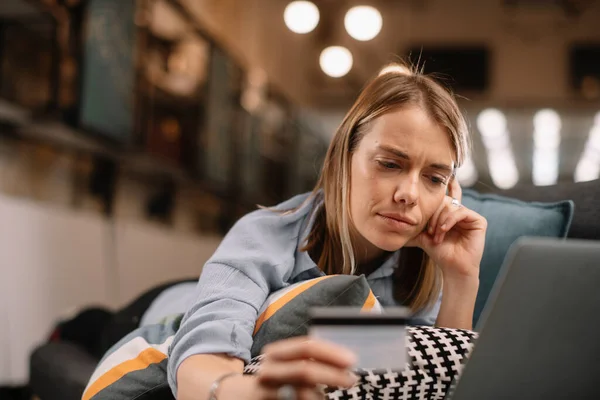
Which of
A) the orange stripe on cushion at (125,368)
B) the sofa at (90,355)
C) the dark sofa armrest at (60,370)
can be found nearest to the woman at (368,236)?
the orange stripe on cushion at (125,368)

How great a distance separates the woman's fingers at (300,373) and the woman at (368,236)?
23cm

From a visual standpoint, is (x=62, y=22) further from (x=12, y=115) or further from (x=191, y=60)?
(x=191, y=60)

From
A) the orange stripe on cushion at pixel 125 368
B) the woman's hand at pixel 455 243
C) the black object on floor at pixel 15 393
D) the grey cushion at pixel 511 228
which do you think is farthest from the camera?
the black object on floor at pixel 15 393

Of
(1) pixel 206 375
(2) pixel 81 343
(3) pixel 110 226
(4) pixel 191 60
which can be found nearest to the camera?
(1) pixel 206 375

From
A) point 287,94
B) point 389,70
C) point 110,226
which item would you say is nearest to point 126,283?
point 110,226

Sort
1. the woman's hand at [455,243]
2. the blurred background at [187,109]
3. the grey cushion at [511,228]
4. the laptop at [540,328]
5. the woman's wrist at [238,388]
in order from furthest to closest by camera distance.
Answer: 1. the blurred background at [187,109]
2. the grey cushion at [511,228]
3. the woman's hand at [455,243]
4. the woman's wrist at [238,388]
5. the laptop at [540,328]

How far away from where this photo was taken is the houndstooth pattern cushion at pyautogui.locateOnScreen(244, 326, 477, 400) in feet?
3.14

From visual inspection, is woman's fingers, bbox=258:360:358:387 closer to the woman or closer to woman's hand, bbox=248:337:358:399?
woman's hand, bbox=248:337:358:399

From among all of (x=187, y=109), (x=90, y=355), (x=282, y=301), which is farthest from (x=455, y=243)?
(x=187, y=109)

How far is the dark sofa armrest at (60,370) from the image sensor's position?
1.73m

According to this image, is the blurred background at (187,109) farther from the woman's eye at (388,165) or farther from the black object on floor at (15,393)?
the woman's eye at (388,165)

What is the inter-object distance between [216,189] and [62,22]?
241cm

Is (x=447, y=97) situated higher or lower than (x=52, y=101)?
higher

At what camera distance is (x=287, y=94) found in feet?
29.5
